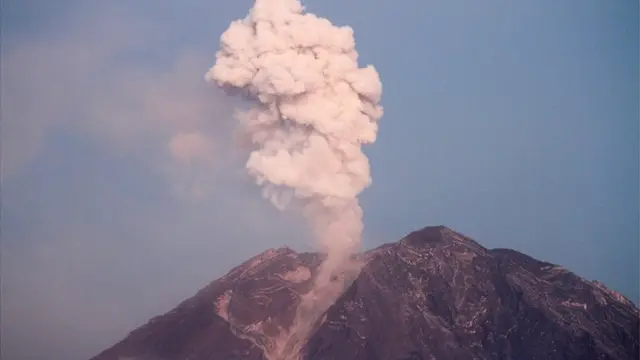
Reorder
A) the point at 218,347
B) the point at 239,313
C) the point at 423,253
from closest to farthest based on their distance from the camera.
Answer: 1. the point at 218,347
2. the point at 239,313
3. the point at 423,253

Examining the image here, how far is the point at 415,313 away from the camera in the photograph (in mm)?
22953

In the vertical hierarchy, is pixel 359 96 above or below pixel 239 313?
above

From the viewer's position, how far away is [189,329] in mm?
22469

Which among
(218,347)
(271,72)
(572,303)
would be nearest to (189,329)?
(218,347)

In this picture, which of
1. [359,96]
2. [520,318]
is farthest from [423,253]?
[359,96]

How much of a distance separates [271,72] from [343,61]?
2282 mm

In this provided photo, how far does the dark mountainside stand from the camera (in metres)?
21.6

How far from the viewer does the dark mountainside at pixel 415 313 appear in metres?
21.6

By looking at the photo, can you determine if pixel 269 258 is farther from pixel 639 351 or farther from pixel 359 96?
pixel 639 351

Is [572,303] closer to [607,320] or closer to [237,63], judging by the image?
[607,320]

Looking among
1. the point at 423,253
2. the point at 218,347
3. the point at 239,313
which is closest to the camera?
the point at 218,347

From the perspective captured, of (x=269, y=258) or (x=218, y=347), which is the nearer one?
(x=218, y=347)

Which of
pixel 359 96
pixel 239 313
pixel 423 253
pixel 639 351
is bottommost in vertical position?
pixel 639 351

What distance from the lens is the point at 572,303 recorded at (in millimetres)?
23703
